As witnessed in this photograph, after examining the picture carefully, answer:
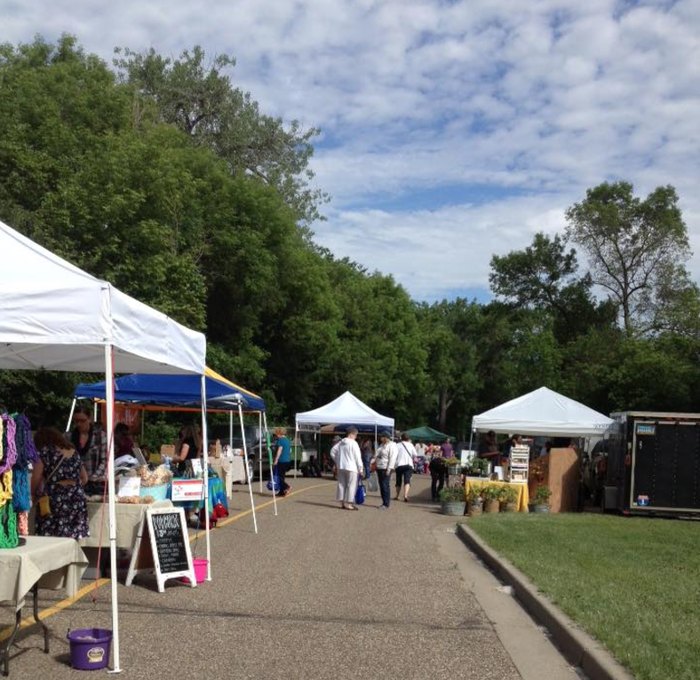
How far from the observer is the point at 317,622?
7.76 metres

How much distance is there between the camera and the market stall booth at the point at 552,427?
21.5 meters

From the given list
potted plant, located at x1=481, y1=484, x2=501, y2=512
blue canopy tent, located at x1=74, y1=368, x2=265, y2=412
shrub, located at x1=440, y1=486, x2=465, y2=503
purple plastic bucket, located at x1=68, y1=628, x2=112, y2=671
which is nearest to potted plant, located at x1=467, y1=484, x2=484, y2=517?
potted plant, located at x1=481, y1=484, x2=501, y2=512

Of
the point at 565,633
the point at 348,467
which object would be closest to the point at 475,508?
the point at 348,467

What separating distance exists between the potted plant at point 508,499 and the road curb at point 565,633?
341 inches

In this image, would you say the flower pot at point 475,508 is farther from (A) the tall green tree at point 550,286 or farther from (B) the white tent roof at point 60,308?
(A) the tall green tree at point 550,286

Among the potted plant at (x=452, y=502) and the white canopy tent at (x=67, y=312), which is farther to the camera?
the potted plant at (x=452, y=502)

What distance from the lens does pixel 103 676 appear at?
5.94 m

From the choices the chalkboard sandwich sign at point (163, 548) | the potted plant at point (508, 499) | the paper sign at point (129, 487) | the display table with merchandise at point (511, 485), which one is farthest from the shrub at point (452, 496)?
the chalkboard sandwich sign at point (163, 548)

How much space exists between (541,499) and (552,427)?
307 cm

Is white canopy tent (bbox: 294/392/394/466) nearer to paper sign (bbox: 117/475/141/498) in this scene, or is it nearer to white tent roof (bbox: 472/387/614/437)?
white tent roof (bbox: 472/387/614/437)

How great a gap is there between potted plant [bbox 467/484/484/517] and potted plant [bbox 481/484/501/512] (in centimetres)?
11

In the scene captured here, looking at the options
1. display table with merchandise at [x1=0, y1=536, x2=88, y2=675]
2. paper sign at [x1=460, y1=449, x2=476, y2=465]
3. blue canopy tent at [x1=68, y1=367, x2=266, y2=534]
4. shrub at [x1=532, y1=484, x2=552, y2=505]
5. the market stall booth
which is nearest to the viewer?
display table with merchandise at [x1=0, y1=536, x2=88, y2=675]

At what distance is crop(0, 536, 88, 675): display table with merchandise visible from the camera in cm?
590

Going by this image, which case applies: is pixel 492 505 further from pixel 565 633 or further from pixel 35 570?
pixel 35 570
